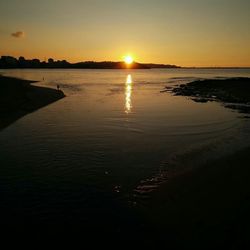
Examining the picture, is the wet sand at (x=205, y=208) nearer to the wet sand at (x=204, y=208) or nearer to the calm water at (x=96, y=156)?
the wet sand at (x=204, y=208)

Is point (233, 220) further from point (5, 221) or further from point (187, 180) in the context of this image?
point (5, 221)

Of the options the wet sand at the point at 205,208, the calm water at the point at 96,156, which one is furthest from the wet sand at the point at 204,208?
the calm water at the point at 96,156

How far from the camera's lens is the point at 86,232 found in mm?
9375

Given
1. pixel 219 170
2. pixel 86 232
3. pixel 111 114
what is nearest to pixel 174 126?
pixel 111 114

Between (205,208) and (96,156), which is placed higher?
(205,208)

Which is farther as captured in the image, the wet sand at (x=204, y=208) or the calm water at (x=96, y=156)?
the calm water at (x=96, y=156)

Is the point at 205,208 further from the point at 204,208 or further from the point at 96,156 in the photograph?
the point at 96,156

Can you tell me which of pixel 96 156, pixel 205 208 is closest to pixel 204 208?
pixel 205 208

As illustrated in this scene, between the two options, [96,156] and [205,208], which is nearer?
[205,208]

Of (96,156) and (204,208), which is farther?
(96,156)

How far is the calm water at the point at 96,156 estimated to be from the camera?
11438 mm

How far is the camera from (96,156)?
55.9ft

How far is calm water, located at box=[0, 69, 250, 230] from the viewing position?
11.4 metres

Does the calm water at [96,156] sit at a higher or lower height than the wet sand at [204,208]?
lower
